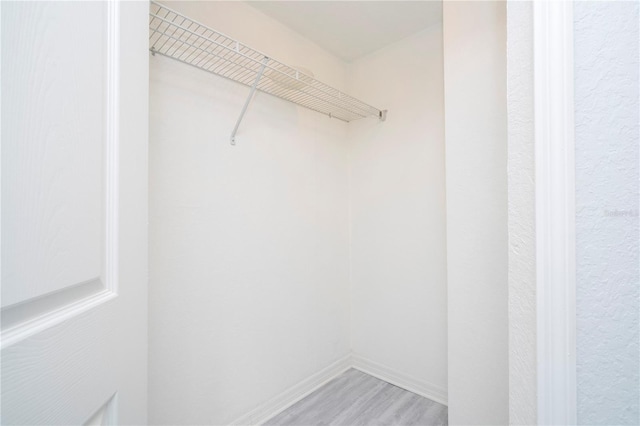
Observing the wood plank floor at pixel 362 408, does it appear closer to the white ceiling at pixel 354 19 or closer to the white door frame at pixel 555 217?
the white door frame at pixel 555 217

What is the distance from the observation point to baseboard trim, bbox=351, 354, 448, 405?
1.58 meters

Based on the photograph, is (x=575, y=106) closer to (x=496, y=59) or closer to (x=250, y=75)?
(x=496, y=59)

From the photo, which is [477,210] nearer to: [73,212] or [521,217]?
[521,217]

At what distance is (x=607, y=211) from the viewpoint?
0.50 meters

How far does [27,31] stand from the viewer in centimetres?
31

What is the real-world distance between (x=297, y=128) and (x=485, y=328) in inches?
54.4

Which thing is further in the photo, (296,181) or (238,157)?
(296,181)

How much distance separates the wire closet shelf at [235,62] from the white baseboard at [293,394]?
5.29 ft

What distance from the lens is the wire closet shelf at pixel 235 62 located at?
108 centimetres

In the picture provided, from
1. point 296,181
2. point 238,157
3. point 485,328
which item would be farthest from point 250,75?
point 485,328

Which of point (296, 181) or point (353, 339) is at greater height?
point (296, 181)

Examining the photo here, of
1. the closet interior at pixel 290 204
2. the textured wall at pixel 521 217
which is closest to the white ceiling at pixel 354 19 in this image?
the closet interior at pixel 290 204

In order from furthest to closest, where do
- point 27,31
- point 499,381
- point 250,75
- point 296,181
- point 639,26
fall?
point 296,181 < point 250,75 < point 499,381 < point 639,26 < point 27,31

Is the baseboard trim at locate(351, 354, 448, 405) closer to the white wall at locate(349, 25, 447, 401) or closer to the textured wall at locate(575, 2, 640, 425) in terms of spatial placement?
the white wall at locate(349, 25, 447, 401)
